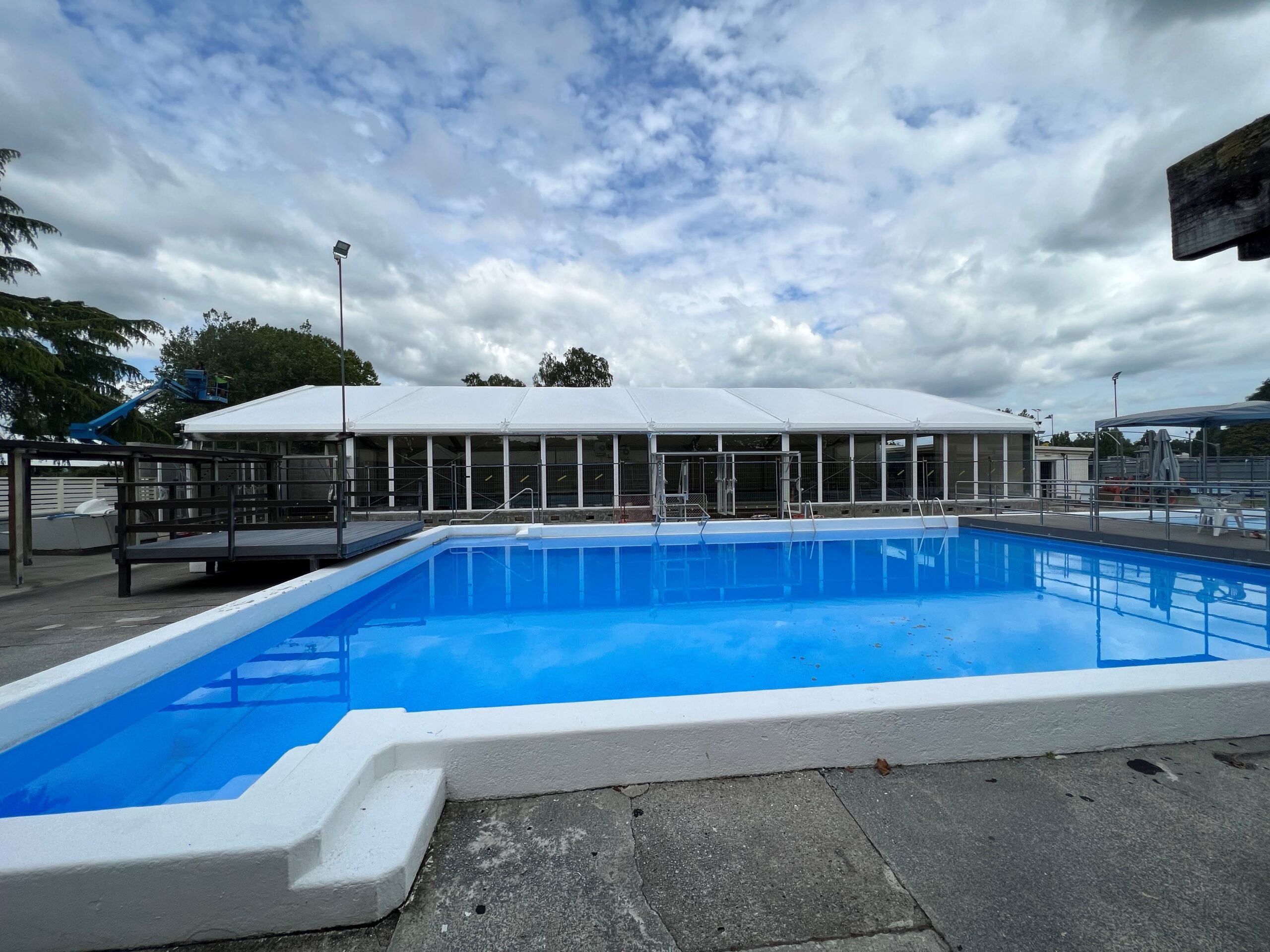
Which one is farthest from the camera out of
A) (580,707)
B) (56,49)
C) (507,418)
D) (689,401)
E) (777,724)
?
(689,401)

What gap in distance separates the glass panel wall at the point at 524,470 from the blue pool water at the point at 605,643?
17.9 ft

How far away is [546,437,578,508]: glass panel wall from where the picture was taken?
14336 mm

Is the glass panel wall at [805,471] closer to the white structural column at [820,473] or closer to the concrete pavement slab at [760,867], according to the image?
the white structural column at [820,473]

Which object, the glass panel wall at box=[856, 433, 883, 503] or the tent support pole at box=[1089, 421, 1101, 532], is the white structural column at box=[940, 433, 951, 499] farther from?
the tent support pole at box=[1089, 421, 1101, 532]

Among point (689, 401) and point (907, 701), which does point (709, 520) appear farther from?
point (907, 701)

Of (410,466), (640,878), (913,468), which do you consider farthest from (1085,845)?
(913,468)

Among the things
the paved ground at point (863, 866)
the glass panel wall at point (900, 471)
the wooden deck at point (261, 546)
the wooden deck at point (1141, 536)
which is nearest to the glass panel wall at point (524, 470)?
the wooden deck at point (261, 546)

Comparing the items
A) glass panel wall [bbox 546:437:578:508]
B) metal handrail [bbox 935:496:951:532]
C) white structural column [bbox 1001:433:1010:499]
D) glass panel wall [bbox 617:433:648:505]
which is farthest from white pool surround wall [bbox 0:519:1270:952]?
white structural column [bbox 1001:433:1010:499]

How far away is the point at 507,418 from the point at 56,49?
9.07m

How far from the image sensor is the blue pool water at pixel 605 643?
304 centimetres

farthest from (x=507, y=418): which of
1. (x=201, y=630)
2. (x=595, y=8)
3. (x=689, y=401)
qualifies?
(x=201, y=630)

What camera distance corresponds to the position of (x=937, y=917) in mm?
1399

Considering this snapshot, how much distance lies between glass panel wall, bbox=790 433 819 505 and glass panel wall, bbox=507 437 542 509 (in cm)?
669

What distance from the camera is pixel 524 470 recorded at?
15.6 metres
